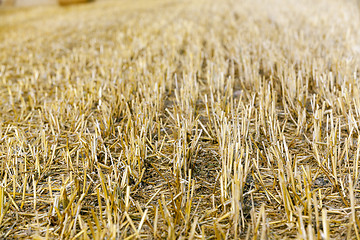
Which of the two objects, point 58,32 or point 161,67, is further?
point 58,32

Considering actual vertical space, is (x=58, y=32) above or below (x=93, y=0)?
below

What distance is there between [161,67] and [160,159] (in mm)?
1276

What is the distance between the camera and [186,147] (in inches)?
52.7

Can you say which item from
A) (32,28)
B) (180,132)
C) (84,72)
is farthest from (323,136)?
(32,28)

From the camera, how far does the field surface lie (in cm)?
103

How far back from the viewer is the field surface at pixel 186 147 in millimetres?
1027

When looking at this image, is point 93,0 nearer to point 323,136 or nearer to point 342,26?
point 342,26

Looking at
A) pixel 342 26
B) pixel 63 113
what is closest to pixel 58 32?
pixel 63 113

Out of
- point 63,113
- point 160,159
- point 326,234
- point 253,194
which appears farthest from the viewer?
point 63,113

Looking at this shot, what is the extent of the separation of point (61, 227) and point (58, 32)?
4212 millimetres

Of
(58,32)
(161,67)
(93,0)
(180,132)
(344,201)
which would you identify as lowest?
(344,201)

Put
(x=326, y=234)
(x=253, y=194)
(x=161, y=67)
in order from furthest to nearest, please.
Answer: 1. (x=161, y=67)
2. (x=253, y=194)
3. (x=326, y=234)

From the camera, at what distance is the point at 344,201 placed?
1.07m

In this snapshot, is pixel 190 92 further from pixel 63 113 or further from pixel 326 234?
pixel 326 234
